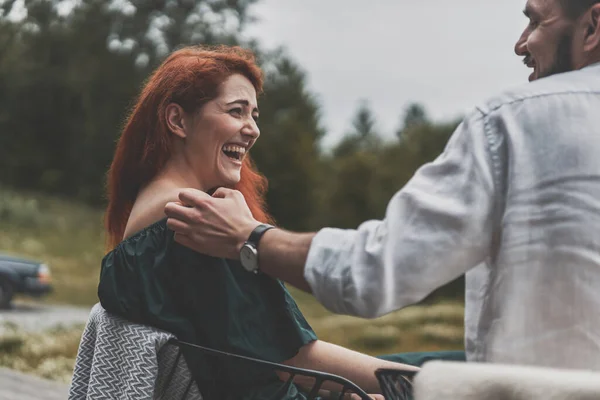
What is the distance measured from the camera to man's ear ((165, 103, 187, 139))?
2.00 metres

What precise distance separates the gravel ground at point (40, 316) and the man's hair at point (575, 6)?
10058mm

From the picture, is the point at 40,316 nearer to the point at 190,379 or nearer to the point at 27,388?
the point at 27,388

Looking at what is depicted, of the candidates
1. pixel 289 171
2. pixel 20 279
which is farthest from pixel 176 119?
pixel 289 171

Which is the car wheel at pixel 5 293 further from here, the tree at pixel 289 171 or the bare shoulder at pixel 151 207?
the bare shoulder at pixel 151 207

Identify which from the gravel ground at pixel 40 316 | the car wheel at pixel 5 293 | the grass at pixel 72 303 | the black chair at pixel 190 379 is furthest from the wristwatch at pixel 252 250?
the car wheel at pixel 5 293

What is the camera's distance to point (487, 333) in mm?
1236

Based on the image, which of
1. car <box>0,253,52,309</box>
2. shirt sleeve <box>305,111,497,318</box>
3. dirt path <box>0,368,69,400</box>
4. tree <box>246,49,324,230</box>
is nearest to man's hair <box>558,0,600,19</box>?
shirt sleeve <box>305,111,497,318</box>

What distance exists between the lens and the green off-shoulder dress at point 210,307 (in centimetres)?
170

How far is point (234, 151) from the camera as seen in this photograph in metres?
2.04

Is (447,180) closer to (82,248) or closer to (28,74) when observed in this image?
(82,248)

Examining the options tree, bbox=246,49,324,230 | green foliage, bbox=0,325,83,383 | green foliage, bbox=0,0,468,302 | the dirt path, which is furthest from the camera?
tree, bbox=246,49,324,230

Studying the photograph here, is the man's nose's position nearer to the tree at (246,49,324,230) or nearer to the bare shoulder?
the bare shoulder

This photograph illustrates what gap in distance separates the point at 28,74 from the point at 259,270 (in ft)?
64.5

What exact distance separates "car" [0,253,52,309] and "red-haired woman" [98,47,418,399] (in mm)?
10945
